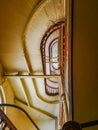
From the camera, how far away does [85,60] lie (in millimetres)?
1348

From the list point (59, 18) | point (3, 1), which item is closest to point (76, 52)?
point (3, 1)

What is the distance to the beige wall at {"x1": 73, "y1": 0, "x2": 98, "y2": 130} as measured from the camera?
4.17ft

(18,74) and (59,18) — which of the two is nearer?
(59,18)

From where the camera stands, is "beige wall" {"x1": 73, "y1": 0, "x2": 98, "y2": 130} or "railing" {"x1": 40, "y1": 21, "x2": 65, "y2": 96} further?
"railing" {"x1": 40, "y1": 21, "x2": 65, "y2": 96}

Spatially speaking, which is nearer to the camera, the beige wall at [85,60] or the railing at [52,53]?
the beige wall at [85,60]

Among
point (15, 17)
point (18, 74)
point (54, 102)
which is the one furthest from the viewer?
point (54, 102)

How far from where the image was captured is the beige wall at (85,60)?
1.27 meters

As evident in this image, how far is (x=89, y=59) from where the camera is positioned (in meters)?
1.31

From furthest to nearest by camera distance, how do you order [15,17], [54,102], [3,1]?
[54,102] → [15,17] → [3,1]

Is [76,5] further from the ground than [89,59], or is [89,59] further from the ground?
[76,5]

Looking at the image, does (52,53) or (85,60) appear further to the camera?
(52,53)

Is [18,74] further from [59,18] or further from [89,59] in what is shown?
[89,59]

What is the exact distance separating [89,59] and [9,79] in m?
3.49

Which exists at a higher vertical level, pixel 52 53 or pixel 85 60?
pixel 85 60
